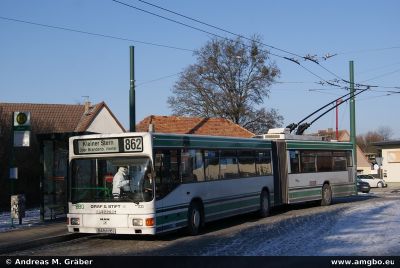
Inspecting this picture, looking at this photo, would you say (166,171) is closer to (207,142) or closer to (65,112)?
(207,142)

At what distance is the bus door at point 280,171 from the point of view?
791 inches

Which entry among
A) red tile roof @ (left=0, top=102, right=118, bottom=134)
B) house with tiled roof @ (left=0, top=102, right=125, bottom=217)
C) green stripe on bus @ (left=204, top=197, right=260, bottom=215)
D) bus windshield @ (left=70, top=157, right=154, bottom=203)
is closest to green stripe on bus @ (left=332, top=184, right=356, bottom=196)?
green stripe on bus @ (left=204, top=197, right=260, bottom=215)

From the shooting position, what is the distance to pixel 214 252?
11.3 meters

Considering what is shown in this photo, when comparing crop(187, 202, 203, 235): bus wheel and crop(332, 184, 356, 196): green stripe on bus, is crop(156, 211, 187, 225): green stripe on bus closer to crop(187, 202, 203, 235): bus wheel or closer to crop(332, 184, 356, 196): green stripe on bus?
crop(187, 202, 203, 235): bus wheel

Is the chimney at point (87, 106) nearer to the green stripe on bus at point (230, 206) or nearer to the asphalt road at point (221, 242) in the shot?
the green stripe on bus at point (230, 206)

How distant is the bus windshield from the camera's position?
504 inches

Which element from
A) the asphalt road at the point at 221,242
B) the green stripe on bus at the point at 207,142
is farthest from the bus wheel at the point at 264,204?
the green stripe on bus at the point at 207,142

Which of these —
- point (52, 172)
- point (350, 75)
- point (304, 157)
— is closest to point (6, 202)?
point (52, 172)

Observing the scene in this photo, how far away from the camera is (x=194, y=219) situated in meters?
14.5

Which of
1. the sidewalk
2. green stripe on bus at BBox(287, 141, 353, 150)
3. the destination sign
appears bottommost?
the sidewalk

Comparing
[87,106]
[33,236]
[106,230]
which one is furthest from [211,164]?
[87,106]

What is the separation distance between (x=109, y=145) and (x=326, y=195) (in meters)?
12.7

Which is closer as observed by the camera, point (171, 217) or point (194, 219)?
point (171, 217)
